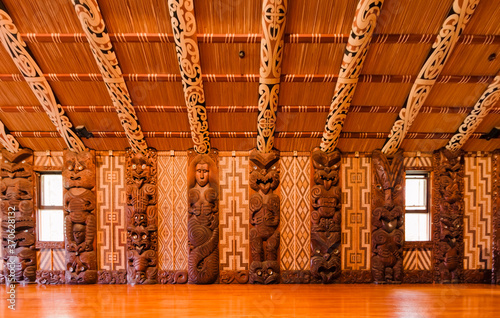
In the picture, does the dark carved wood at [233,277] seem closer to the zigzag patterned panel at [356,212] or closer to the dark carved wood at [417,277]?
the zigzag patterned panel at [356,212]

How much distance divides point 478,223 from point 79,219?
750cm

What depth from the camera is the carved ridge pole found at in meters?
5.59

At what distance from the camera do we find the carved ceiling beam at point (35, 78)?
404 cm

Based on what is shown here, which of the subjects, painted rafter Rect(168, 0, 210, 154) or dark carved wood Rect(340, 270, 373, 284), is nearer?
painted rafter Rect(168, 0, 210, 154)

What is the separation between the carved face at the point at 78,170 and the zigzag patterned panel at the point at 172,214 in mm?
1237

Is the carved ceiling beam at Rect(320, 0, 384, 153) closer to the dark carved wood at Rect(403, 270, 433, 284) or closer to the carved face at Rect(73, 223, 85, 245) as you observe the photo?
the dark carved wood at Rect(403, 270, 433, 284)

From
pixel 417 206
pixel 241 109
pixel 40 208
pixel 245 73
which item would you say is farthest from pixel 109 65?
pixel 417 206

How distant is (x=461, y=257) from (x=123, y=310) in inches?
236

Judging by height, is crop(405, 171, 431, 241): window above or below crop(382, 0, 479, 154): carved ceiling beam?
below

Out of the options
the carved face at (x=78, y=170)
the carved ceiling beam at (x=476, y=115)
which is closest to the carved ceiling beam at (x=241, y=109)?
the carved ceiling beam at (x=476, y=115)

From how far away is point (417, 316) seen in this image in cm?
420

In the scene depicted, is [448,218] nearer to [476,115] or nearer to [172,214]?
[476,115]

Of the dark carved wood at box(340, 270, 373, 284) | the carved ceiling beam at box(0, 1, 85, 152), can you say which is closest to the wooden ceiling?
the carved ceiling beam at box(0, 1, 85, 152)

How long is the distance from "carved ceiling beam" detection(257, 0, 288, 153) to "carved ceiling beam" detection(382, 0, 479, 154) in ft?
6.84
